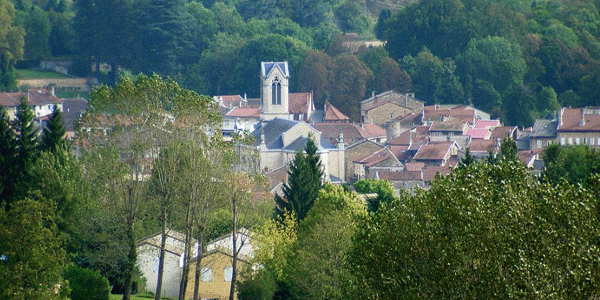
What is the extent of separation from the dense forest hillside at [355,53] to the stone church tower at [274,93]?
45.5 ft

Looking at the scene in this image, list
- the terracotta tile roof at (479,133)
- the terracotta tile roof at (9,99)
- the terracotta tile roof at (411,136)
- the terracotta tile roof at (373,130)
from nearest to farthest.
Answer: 1. the terracotta tile roof at (411,136)
2. the terracotta tile roof at (479,133)
3. the terracotta tile roof at (9,99)
4. the terracotta tile roof at (373,130)

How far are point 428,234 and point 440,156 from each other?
5939 cm

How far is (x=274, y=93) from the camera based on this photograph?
321 feet

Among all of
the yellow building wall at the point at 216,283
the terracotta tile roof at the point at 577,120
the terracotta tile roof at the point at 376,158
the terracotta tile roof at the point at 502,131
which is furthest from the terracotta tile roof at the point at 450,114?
the yellow building wall at the point at 216,283

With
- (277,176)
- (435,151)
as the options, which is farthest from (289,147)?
(435,151)

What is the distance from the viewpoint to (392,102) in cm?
10631

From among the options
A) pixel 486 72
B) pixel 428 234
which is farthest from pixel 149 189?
pixel 486 72

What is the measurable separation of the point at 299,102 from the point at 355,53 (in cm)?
2044

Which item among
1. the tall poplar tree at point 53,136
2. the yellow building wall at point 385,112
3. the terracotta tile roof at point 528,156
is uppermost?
the yellow building wall at point 385,112

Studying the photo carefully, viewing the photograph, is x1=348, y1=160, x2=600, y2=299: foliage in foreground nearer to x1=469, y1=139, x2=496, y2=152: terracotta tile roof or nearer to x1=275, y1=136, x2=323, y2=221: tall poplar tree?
x1=275, y1=136, x2=323, y2=221: tall poplar tree

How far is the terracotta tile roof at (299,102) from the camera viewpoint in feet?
343

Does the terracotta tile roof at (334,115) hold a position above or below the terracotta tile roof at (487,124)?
above

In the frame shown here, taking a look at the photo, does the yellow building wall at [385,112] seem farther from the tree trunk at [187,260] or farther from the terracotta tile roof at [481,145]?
the tree trunk at [187,260]

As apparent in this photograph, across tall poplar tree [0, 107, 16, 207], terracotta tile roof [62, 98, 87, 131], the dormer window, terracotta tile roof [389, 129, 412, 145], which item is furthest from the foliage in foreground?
the dormer window
